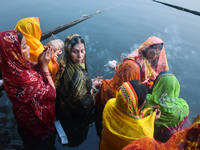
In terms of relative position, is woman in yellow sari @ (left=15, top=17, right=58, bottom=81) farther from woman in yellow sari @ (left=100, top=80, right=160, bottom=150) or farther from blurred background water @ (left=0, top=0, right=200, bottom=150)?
woman in yellow sari @ (left=100, top=80, right=160, bottom=150)

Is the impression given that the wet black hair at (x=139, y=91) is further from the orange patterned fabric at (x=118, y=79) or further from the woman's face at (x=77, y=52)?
the woman's face at (x=77, y=52)

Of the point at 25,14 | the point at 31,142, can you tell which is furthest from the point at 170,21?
the point at 31,142

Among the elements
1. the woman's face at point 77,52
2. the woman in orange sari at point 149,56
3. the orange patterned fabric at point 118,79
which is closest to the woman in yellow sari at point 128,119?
the orange patterned fabric at point 118,79

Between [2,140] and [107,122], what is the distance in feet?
→ 4.76

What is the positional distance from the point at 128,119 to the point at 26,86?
105 centimetres

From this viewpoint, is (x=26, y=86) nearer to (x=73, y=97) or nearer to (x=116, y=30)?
(x=73, y=97)

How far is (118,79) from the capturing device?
2.16 metres

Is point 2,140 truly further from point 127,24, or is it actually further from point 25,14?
point 127,24

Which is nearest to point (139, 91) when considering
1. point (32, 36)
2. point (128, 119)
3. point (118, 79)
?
point (128, 119)

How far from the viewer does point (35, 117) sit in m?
1.75

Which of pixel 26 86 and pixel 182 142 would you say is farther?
pixel 26 86

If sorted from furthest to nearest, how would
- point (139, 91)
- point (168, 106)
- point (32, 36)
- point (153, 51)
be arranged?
point (153, 51), point (32, 36), point (168, 106), point (139, 91)

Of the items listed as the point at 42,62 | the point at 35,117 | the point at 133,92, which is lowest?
the point at 35,117

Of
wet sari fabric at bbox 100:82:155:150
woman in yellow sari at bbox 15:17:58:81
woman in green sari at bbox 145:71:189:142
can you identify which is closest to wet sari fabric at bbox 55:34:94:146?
woman in yellow sari at bbox 15:17:58:81
